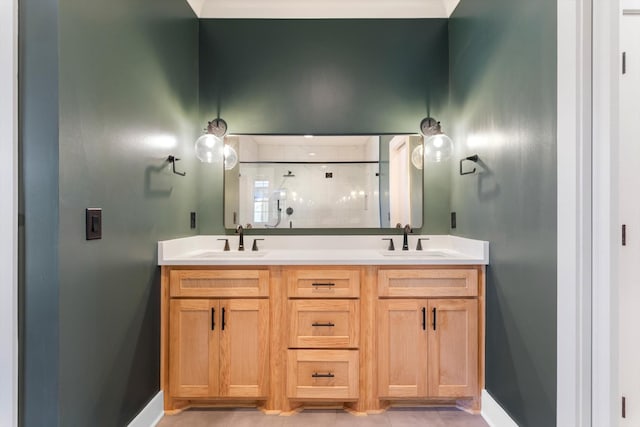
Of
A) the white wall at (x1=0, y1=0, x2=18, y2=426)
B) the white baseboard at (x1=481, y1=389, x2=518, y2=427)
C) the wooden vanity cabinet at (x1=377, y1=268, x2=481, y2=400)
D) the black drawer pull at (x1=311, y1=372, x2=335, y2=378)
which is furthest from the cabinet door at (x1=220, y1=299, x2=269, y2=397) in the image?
the white baseboard at (x1=481, y1=389, x2=518, y2=427)

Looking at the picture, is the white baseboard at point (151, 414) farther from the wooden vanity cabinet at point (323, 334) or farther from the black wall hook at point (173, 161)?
Result: the black wall hook at point (173, 161)

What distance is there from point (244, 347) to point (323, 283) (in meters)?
0.57

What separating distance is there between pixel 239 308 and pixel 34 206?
3.52 feet

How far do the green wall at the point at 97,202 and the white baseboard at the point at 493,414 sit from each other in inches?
72.3

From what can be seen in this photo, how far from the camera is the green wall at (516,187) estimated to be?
1375 mm

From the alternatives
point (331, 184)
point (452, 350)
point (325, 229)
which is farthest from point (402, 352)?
point (331, 184)

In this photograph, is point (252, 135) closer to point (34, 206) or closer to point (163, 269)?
point (163, 269)

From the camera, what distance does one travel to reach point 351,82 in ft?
8.13

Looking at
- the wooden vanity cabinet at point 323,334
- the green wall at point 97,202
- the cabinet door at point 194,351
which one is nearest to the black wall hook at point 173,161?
the green wall at point 97,202

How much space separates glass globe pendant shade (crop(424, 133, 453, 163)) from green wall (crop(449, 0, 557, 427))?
17 centimetres

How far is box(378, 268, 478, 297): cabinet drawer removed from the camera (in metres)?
1.91

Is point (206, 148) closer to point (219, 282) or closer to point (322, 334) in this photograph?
point (219, 282)

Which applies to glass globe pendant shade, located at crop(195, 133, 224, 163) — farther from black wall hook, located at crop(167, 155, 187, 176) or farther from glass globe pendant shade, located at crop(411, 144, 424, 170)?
glass globe pendant shade, located at crop(411, 144, 424, 170)

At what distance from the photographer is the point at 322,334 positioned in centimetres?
190
